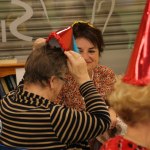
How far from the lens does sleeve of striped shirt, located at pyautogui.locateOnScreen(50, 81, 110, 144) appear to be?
4.54ft

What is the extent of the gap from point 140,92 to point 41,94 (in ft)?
1.59

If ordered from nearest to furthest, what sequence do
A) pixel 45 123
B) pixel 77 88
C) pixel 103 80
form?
pixel 45 123, pixel 77 88, pixel 103 80

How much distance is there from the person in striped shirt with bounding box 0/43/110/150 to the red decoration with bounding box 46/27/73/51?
0.03m

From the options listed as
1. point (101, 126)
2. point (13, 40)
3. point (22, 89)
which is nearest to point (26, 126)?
point (22, 89)

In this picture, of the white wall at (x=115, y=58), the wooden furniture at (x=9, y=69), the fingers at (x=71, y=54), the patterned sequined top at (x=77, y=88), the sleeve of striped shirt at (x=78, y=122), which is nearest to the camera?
the sleeve of striped shirt at (x=78, y=122)

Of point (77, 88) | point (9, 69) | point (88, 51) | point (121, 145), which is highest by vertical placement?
point (88, 51)

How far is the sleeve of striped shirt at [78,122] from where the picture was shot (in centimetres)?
138

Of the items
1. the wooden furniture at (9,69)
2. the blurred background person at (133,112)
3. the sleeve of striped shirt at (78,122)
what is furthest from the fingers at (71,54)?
the wooden furniture at (9,69)

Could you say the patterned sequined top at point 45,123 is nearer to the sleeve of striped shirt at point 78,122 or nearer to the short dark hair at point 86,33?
the sleeve of striped shirt at point 78,122

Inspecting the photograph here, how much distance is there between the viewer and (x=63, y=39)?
5.21ft

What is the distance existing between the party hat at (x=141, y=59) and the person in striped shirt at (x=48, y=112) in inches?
11.5

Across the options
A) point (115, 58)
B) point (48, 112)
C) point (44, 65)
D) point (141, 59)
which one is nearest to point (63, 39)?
point (44, 65)

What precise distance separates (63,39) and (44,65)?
0.18 meters

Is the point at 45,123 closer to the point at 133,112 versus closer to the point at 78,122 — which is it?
the point at 78,122
